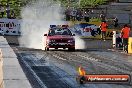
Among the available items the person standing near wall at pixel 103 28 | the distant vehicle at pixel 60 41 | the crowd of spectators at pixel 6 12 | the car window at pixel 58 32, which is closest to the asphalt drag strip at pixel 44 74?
the distant vehicle at pixel 60 41

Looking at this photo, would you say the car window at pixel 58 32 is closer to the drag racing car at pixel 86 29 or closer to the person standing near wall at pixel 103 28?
the person standing near wall at pixel 103 28

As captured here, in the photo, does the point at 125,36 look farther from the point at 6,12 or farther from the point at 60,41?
the point at 6,12

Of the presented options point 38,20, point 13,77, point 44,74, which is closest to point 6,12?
point 38,20

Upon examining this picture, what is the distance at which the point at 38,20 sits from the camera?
45.1 metres

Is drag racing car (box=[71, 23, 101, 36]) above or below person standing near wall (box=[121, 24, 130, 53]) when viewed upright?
below

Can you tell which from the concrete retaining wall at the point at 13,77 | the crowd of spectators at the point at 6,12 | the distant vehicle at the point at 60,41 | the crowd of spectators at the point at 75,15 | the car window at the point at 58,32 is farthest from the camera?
the crowd of spectators at the point at 6,12

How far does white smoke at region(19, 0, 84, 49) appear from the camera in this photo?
3631 centimetres

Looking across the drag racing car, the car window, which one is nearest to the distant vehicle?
the car window

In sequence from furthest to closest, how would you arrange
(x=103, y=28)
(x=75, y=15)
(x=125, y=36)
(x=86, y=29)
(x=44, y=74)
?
(x=75, y=15), (x=86, y=29), (x=103, y=28), (x=125, y=36), (x=44, y=74)

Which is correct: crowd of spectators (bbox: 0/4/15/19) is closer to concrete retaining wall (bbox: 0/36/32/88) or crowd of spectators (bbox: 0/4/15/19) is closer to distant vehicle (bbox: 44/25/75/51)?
distant vehicle (bbox: 44/25/75/51)

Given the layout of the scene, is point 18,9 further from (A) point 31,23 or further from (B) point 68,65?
(B) point 68,65

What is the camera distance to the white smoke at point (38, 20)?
36.3 metres

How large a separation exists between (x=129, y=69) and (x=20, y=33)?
26609 mm

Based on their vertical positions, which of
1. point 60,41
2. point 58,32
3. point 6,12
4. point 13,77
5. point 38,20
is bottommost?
point 38,20
